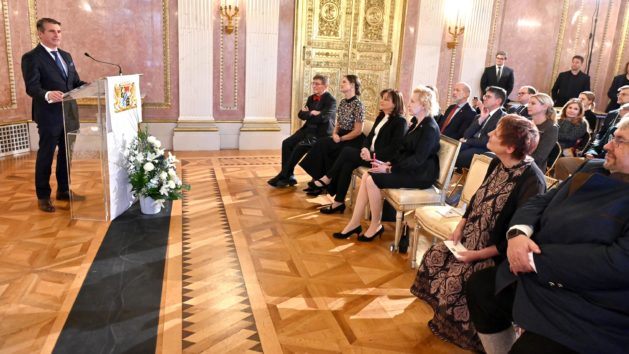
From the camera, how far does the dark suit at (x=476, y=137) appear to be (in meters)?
5.21

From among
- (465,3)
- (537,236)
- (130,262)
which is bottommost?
(130,262)

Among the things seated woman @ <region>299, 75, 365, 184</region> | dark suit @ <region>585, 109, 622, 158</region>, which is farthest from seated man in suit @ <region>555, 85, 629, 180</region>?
seated woman @ <region>299, 75, 365, 184</region>

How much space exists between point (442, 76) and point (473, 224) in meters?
6.44

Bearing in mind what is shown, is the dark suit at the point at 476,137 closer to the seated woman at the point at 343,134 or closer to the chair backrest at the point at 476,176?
the seated woman at the point at 343,134

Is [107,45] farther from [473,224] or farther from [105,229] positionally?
[473,224]

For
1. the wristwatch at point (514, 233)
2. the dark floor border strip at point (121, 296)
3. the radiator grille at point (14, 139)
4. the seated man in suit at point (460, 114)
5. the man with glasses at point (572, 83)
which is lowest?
the dark floor border strip at point (121, 296)

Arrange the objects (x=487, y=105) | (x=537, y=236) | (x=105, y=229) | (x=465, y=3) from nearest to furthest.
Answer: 1. (x=537, y=236)
2. (x=105, y=229)
3. (x=487, y=105)
4. (x=465, y=3)

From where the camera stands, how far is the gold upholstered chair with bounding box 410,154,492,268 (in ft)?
10.6

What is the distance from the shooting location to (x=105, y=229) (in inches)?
163

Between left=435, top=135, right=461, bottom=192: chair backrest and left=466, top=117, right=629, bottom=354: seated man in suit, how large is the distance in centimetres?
165

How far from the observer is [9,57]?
6613mm

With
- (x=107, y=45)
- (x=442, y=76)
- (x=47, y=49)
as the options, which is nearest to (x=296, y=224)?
(x=47, y=49)

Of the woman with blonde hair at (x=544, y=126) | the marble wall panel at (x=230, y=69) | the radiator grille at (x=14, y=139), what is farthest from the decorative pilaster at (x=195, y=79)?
the woman with blonde hair at (x=544, y=126)

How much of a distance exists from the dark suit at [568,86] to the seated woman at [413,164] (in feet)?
18.1
